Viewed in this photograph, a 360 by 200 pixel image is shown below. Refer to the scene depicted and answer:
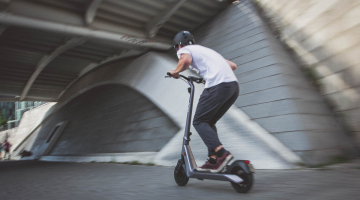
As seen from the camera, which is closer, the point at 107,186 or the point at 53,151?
the point at 107,186

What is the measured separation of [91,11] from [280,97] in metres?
6.75

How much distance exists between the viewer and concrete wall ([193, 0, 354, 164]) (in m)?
4.65

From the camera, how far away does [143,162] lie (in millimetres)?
6852

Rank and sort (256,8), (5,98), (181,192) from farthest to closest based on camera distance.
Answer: (5,98)
(256,8)
(181,192)

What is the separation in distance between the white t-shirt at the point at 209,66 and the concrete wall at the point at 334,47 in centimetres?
314

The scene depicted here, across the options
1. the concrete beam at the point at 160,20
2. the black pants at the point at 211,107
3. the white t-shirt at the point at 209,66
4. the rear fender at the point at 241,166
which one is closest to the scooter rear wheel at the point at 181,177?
the black pants at the point at 211,107

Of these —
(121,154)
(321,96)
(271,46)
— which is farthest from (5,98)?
(321,96)

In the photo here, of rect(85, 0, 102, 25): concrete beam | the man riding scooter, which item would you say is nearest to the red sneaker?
the man riding scooter

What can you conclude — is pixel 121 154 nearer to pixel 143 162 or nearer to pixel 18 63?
pixel 143 162

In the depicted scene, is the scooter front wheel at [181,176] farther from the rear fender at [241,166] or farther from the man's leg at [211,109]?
the rear fender at [241,166]

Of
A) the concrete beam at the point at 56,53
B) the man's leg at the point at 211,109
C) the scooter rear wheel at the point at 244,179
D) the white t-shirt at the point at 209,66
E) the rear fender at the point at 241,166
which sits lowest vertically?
the scooter rear wheel at the point at 244,179

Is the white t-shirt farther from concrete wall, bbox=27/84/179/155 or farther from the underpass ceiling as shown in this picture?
the underpass ceiling

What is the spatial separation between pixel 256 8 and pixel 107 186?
840cm

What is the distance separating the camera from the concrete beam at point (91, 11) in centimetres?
872
